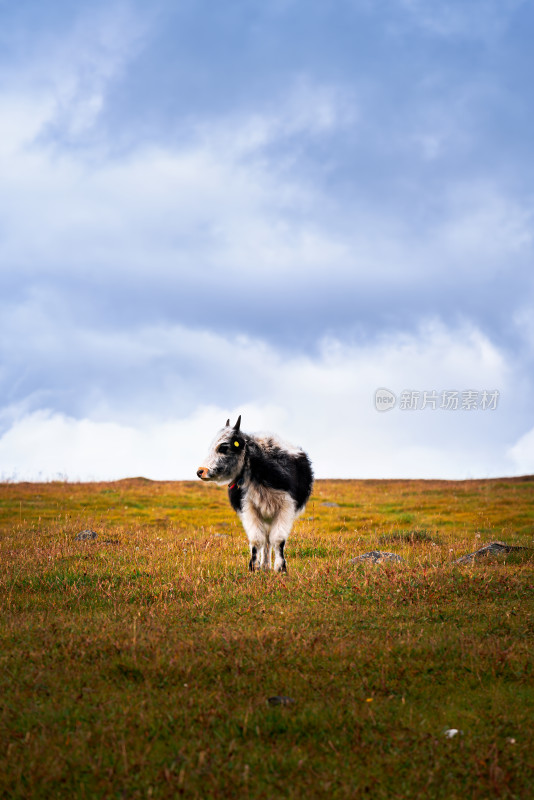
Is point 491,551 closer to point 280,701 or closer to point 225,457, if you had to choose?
point 225,457

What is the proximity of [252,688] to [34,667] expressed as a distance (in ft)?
9.50

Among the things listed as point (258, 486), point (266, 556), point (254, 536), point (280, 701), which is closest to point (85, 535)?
point (266, 556)

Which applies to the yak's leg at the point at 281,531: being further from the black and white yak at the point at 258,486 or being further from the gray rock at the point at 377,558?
the gray rock at the point at 377,558

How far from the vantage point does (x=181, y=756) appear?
5996mm

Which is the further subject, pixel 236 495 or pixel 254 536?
pixel 236 495

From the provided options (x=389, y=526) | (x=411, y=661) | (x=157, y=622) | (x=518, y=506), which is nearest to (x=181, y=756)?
(x=411, y=661)

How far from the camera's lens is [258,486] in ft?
45.6

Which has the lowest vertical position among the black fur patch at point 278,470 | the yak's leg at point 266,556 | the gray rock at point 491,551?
the yak's leg at point 266,556

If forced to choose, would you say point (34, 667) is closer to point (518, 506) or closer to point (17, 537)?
point (17, 537)

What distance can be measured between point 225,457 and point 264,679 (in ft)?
20.7

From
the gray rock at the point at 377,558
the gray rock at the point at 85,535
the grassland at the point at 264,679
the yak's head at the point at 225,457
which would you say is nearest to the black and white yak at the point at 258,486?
the yak's head at the point at 225,457

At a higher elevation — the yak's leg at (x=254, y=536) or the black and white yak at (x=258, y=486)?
the black and white yak at (x=258, y=486)

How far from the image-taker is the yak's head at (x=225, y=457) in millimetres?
13461

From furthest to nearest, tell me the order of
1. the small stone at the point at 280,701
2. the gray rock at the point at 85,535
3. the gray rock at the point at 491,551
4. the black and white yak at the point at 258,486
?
the gray rock at the point at 85,535 < the gray rock at the point at 491,551 < the black and white yak at the point at 258,486 < the small stone at the point at 280,701
